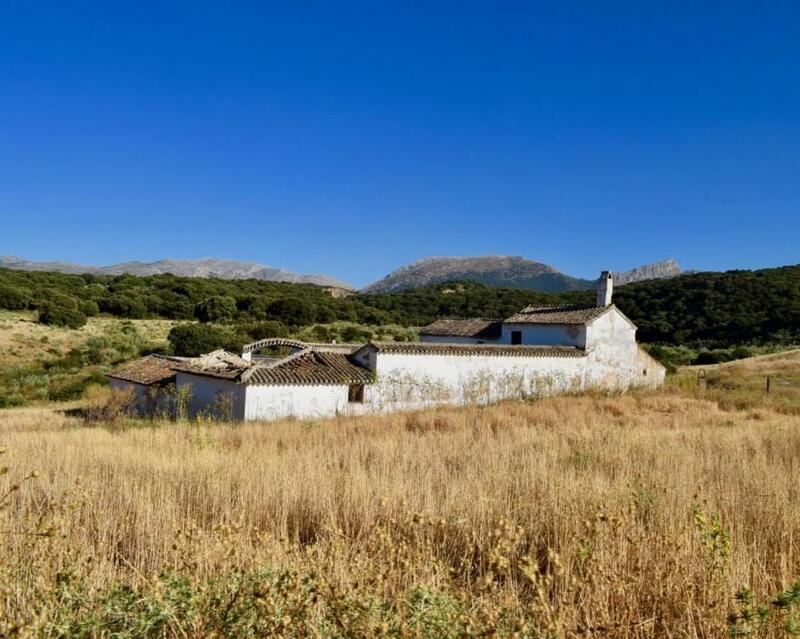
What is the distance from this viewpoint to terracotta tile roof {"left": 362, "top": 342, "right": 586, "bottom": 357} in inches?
856

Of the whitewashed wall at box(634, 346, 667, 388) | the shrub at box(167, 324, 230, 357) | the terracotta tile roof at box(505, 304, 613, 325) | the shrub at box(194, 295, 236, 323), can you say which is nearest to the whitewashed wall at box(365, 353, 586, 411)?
the terracotta tile roof at box(505, 304, 613, 325)

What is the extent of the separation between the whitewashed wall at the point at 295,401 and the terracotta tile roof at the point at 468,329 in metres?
11.2

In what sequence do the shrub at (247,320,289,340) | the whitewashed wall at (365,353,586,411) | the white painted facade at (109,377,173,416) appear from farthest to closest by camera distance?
the shrub at (247,320,289,340), the white painted facade at (109,377,173,416), the whitewashed wall at (365,353,586,411)

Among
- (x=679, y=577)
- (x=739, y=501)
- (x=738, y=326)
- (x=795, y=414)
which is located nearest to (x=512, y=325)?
(x=795, y=414)

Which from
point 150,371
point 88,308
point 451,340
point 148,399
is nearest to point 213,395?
point 148,399

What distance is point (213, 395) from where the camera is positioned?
20.0 m

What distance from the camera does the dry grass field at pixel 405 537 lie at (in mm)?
3168

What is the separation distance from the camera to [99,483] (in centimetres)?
675

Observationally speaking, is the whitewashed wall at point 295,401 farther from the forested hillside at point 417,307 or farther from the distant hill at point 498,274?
the distant hill at point 498,274

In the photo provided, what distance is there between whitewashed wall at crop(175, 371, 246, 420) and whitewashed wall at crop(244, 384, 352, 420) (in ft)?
1.19

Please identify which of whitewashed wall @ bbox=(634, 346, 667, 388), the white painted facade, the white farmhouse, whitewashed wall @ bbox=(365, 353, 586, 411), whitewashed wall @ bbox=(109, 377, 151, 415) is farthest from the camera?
whitewashed wall @ bbox=(634, 346, 667, 388)

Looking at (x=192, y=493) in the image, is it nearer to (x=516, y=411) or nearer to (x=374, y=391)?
(x=516, y=411)

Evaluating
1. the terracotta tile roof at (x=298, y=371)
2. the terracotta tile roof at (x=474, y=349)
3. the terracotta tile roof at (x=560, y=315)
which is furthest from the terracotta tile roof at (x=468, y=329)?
the terracotta tile roof at (x=298, y=371)

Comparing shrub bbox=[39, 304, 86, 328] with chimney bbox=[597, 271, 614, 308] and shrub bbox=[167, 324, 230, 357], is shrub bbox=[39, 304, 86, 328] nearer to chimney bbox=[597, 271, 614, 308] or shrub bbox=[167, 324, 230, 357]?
shrub bbox=[167, 324, 230, 357]
